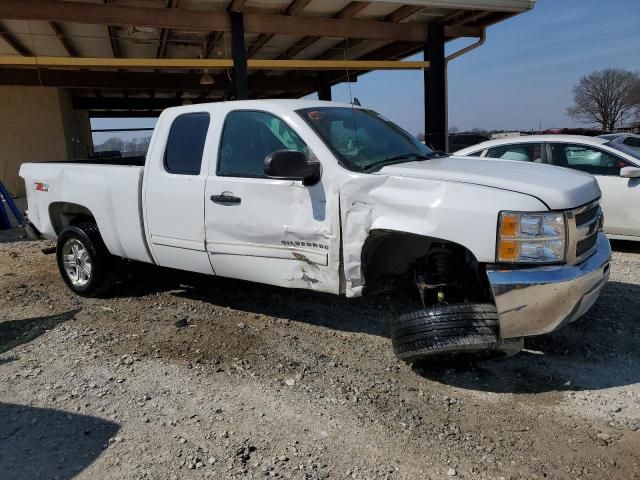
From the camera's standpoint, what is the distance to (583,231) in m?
3.31

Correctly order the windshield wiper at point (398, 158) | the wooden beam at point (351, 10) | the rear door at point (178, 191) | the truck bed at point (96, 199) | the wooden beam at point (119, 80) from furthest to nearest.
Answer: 1. the wooden beam at point (119, 80)
2. the wooden beam at point (351, 10)
3. the truck bed at point (96, 199)
4. the rear door at point (178, 191)
5. the windshield wiper at point (398, 158)

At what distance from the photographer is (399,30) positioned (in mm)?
10117

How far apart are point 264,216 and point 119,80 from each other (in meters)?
11.3

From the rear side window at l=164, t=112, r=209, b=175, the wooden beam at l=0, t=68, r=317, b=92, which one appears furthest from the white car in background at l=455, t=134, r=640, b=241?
the wooden beam at l=0, t=68, r=317, b=92

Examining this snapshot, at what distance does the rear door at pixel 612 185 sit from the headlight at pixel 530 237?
4123mm

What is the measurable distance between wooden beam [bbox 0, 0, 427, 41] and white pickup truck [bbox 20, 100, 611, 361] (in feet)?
12.8

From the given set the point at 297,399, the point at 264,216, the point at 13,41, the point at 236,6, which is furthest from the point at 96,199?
the point at 13,41

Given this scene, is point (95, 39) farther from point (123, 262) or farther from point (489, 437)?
point (489, 437)

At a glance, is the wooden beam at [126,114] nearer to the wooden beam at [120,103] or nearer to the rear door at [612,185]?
the wooden beam at [120,103]

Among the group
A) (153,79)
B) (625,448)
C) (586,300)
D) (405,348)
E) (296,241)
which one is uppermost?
(153,79)

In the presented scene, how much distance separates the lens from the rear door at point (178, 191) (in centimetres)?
441

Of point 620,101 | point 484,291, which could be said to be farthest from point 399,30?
point 620,101

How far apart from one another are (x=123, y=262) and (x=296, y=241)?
2554mm

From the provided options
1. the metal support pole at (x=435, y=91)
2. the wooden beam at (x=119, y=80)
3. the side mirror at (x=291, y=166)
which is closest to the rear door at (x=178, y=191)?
the side mirror at (x=291, y=166)
